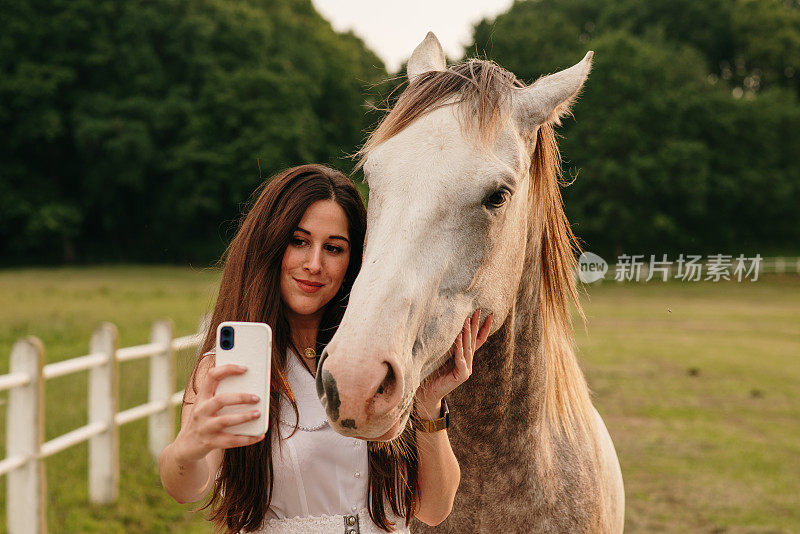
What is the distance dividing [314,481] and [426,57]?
4.50 feet

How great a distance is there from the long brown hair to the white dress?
0.03 meters

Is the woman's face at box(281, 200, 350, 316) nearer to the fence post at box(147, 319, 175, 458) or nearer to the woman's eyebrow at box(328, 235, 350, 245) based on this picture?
the woman's eyebrow at box(328, 235, 350, 245)

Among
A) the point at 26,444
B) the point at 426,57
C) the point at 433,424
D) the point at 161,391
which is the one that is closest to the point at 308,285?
the point at 433,424

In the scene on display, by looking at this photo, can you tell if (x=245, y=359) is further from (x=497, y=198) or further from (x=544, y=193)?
(x=544, y=193)

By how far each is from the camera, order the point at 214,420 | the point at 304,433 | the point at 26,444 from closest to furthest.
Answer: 1. the point at 214,420
2. the point at 304,433
3. the point at 26,444

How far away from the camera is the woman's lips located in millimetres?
1776

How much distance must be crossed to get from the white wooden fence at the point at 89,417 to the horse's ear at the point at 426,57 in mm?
1287

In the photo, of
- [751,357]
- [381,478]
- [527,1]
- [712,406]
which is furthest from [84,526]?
[527,1]

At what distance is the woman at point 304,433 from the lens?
67.3 inches

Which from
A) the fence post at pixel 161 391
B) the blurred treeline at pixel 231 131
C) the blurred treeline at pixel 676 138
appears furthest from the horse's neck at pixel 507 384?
the blurred treeline at pixel 231 131

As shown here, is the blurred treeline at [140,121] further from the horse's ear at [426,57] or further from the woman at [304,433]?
the woman at [304,433]

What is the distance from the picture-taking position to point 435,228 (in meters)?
1.50

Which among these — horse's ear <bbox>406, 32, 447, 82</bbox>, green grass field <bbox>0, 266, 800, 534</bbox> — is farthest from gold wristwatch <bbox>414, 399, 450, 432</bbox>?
horse's ear <bbox>406, 32, 447, 82</bbox>

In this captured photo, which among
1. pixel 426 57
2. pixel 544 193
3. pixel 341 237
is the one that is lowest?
pixel 341 237
